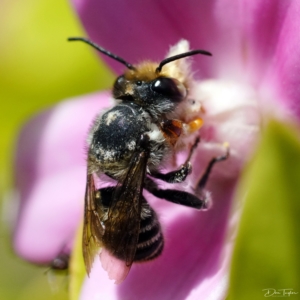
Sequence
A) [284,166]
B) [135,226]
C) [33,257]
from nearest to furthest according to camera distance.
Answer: [284,166]
[135,226]
[33,257]

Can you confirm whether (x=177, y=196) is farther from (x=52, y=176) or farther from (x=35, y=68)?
(x=35, y=68)

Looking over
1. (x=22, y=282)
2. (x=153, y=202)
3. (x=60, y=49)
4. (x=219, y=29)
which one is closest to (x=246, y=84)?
(x=219, y=29)

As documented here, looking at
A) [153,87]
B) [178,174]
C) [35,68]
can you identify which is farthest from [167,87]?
[35,68]

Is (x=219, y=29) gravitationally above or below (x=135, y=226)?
above

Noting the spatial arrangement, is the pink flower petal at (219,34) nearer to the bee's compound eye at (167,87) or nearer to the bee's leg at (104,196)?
the bee's compound eye at (167,87)

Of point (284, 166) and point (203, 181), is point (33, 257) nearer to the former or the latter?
point (203, 181)

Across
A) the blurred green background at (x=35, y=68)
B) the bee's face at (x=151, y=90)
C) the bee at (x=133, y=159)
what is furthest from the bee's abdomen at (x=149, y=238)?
the blurred green background at (x=35, y=68)

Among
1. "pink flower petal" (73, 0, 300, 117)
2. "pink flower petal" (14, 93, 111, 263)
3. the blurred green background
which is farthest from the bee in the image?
the blurred green background
